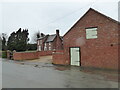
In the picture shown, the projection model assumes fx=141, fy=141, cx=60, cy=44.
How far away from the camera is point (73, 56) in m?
17.3

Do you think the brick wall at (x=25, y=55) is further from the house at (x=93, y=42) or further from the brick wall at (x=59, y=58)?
the house at (x=93, y=42)

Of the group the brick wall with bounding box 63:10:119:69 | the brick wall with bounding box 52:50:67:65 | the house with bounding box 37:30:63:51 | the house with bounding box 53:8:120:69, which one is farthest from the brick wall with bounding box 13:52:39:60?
the house with bounding box 37:30:63:51

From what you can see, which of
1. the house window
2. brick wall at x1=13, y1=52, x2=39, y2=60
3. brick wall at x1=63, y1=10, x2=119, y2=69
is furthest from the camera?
brick wall at x1=13, y1=52, x2=39, y2=60

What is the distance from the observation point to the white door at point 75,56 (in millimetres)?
16816

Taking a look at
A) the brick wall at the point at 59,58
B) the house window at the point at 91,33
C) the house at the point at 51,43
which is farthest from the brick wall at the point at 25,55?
the house at the point at 51,43

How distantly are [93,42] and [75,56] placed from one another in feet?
9.42

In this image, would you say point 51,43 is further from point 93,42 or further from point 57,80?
point 57,80

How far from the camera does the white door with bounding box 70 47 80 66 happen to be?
662 inches

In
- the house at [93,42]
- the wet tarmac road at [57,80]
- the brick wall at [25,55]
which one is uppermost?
the house at [93,42]

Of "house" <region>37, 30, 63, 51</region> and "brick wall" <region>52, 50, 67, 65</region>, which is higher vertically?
"house" <region>37, 30, 63, 51</region>

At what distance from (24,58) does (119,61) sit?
17.8 meters

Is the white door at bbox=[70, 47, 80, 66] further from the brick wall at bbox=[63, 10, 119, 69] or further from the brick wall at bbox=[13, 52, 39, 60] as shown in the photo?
the brick wall at bbox=[13, 52, 39, 60]

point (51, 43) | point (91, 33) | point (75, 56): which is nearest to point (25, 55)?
point (75, 56)

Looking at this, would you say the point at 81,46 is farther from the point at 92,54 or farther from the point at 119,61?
the point at 119,61
